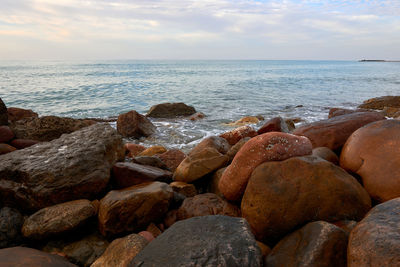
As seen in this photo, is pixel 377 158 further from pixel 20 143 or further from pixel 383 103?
pixel 383 103

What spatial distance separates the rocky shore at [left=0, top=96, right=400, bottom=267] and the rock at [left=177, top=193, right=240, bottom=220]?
1 centimetres

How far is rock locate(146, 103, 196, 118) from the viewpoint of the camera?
1298 cm

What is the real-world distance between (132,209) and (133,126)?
20.8ft

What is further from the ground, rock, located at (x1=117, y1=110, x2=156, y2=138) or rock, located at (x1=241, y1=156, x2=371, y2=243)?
rock, located at (x1=241, y1=156, x2=371, y2=243)

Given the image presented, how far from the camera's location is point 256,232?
273cm

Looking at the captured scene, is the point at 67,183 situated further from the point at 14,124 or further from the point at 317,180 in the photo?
the point at 14,124

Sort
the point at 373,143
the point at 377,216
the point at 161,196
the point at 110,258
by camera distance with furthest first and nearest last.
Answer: the point at 161,196 → the point at 373,143 → the point at 110,258 → the point at 377,216

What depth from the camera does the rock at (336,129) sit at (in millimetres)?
4043

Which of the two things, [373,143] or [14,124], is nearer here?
[373,143]

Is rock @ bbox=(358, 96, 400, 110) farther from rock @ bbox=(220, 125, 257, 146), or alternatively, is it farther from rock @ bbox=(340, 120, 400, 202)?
rock @ bbox=(340, 120, 400, 202)

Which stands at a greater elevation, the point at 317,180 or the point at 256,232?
the point at 317,180

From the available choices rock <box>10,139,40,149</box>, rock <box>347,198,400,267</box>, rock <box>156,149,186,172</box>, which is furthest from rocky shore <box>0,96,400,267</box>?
rock <box>10,139,40,149</box>

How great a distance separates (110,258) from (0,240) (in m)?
1.46

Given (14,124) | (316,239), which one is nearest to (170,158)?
(316,239)
